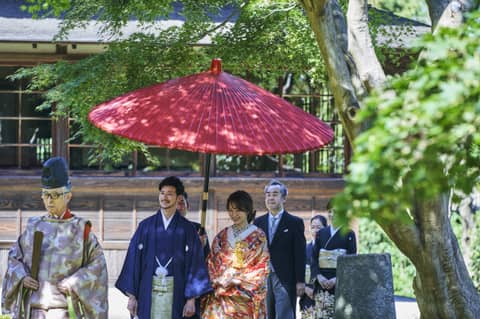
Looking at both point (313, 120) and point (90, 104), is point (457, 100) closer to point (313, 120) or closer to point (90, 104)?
point (313, 120)

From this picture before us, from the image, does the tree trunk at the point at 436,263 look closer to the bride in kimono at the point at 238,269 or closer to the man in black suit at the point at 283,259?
the bride in kimono at the point at 238,269

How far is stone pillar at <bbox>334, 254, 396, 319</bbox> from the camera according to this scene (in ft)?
26.0

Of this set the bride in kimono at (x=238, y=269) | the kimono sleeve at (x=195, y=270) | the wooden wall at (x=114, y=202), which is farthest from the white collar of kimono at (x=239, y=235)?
the wooden wall at (x=114, y=202)

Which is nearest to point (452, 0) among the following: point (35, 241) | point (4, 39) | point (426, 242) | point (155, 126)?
point (426, 242)

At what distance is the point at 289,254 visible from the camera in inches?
336

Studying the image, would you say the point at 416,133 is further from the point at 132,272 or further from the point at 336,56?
the point at 132,272

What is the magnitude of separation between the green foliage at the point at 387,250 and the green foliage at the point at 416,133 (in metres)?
10.9

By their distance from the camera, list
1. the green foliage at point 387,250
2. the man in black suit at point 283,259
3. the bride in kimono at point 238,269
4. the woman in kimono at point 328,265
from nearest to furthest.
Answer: the bride in kimono at point 238,269, the man in black suit at point 283,259, the woman in kimono at point 328,265, the green foliage at point 387,250

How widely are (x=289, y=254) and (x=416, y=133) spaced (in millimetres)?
5261

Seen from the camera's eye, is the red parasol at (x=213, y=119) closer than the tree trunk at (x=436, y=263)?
Yes

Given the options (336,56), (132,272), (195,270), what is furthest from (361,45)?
(132,272)

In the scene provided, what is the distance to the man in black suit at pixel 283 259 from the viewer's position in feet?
27.8

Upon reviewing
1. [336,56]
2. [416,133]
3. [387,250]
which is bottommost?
[387,250]

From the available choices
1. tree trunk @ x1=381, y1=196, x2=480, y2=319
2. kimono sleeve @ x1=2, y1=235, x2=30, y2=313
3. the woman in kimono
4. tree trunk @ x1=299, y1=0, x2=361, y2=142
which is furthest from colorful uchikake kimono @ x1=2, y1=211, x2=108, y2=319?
the woman in kimono
